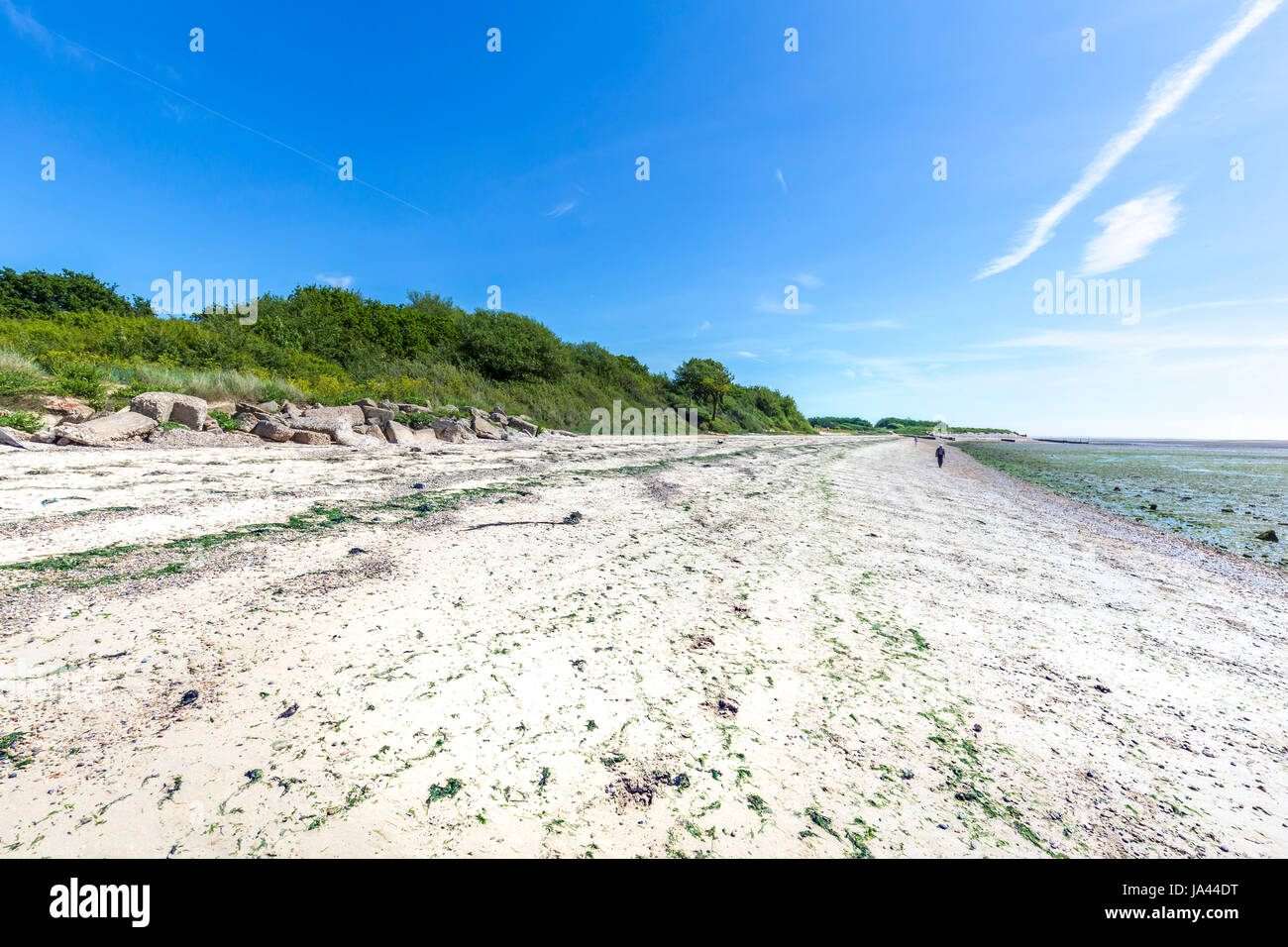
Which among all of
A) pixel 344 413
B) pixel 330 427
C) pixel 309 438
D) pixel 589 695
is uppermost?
pixel 344 413

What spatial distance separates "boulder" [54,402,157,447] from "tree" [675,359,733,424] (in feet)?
130

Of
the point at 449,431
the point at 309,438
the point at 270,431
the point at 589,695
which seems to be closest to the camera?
the point at 589,695

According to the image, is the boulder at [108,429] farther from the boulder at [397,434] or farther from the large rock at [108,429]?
the boulder at [397,434]

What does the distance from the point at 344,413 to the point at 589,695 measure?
486 inches

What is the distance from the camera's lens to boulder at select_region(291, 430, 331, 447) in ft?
31.8

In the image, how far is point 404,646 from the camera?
2373 mm

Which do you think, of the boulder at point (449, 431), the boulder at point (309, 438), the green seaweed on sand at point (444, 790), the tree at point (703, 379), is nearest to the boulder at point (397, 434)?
the boulder at point (449, 431)

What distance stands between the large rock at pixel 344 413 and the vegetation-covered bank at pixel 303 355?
107 inches

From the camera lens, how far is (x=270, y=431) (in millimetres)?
9461

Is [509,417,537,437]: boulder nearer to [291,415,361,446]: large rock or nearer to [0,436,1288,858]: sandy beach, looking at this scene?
[291,415,361,446]: large rock

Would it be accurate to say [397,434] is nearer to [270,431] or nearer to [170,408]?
[270,431]

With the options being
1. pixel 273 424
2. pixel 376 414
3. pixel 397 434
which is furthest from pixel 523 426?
pixel 273 424

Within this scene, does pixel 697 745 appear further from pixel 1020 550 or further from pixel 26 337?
pixel 26 337
